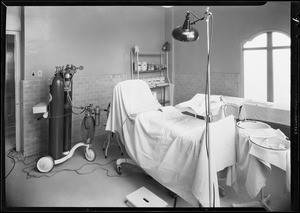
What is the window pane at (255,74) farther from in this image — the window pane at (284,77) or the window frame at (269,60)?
the window pane at (284,77)

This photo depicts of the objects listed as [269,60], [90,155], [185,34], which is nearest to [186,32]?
[185,34]

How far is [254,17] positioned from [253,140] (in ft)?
6.07

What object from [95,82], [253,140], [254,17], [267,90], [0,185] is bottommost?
[0,185]

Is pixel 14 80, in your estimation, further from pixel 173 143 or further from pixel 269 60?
pixel 269 60

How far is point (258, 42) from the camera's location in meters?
2.32

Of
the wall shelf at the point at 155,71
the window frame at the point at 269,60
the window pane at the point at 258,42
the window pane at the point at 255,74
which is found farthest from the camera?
the wall shelf at the point at 155,71

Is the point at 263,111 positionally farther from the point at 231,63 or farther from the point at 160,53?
the point at 160,53

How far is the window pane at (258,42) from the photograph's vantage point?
2214 mm

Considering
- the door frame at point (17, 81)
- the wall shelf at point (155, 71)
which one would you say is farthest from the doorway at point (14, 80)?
the wall shelf at point (155, 71)

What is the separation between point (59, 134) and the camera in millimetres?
2271

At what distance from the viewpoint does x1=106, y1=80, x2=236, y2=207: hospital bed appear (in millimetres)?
1321

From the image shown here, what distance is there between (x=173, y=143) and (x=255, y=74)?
129 cm

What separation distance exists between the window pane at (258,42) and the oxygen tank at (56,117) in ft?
7.60

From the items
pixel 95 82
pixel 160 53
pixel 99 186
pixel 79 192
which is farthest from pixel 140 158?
pixel 160 53
